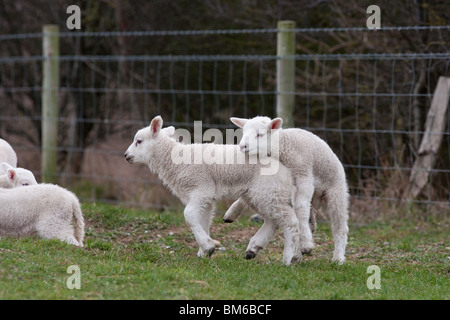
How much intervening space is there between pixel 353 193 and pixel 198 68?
13.9 ft

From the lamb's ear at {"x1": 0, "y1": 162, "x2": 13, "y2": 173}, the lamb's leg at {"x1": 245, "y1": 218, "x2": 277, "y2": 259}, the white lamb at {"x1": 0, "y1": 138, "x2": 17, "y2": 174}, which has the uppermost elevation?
the white lamb at {"x1": 0, "y1": 138, "x2": 17, "y2": 174}

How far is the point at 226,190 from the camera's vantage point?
258 inches

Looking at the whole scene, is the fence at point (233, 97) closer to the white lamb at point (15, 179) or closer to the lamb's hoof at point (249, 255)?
the lamb's hoof at point (249, 255)

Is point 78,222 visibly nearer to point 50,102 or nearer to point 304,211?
point 304,211

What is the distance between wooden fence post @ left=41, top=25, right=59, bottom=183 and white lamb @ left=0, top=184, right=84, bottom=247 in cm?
404

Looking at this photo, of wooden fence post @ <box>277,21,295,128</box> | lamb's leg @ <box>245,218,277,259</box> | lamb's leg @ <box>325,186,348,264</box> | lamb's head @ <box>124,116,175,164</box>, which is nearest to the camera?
lamb's leg @ <box>245,218,277,259</box>

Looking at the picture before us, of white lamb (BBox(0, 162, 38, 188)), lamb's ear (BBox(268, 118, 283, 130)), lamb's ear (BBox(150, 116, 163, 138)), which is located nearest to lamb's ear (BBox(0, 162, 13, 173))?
white lamb (BBox(0, 162, 38, 188))

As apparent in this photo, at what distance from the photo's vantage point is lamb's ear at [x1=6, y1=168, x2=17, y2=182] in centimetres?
725

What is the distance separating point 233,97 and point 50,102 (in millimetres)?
3469

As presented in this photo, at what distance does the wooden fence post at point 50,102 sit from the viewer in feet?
35.7

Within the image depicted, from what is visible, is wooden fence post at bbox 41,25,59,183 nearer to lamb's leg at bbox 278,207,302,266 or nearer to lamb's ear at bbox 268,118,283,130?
lamb's ear at bbox 268,118,283,130

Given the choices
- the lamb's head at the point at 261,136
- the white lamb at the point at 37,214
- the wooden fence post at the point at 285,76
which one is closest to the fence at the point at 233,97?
the wooden fence post at the point at 285,76

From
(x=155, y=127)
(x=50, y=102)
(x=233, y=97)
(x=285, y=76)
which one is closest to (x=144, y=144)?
(x=155, y=127)

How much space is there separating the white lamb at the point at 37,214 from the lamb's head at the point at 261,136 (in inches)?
73.3
